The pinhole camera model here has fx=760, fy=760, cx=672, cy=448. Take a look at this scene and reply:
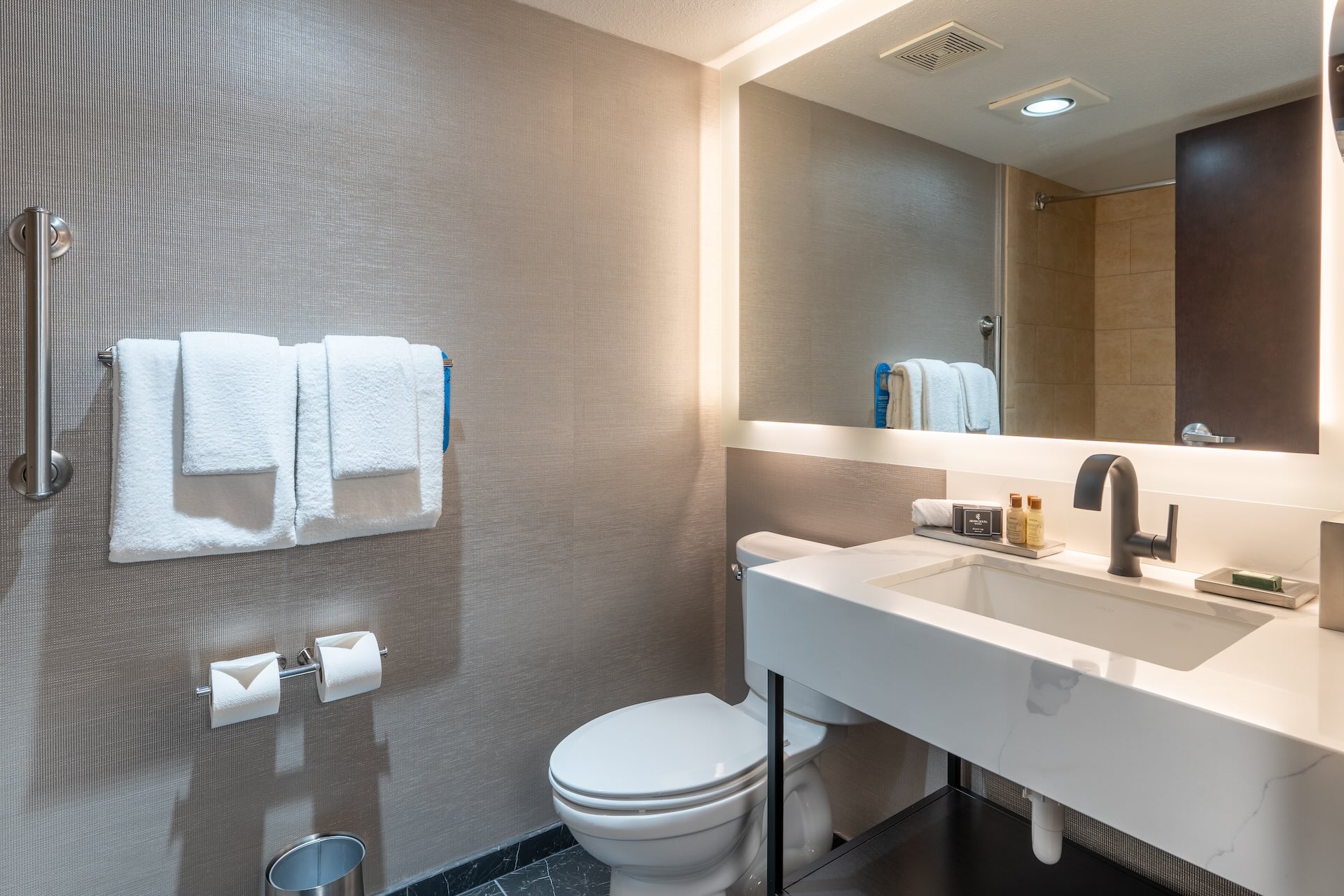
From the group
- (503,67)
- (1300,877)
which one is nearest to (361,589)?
(503,67)

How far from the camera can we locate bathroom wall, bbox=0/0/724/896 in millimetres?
1320

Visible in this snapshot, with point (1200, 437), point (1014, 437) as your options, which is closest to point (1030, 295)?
point (1014, 437)

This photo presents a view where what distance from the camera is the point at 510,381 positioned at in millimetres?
1796

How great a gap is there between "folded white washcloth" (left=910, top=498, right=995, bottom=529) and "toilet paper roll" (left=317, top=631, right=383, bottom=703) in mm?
1148

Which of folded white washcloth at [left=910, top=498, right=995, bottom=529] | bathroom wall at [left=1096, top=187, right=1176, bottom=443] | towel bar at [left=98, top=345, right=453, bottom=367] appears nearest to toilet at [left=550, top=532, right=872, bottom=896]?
folded white washcloth at [left=910, top=498, right=995, bottom=529]

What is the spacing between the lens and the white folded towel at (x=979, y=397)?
1.55 meters

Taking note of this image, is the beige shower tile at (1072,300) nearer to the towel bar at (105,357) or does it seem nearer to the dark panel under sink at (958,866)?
the dark panel under sink at (958,866)

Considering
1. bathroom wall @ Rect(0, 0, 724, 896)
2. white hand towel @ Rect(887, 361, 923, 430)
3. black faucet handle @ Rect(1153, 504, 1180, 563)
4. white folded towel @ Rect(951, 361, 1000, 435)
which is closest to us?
black faucet handle @ Rect(1153, 504, 1180, 563)

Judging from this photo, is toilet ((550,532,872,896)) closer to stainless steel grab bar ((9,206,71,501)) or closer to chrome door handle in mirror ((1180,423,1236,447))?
chrome door handle in mirror ((1180,423,1236,447))

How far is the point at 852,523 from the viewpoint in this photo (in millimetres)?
1853

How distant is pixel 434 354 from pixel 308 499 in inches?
14.8

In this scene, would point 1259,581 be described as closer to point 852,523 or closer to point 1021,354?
point 1021,354

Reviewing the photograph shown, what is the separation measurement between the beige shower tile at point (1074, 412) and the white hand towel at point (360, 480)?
1.22 metres

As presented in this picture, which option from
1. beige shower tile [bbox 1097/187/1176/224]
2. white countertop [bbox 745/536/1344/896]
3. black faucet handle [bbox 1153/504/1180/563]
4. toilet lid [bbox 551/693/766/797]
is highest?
beige shower tile [bbox 1097/187/1176/224]
